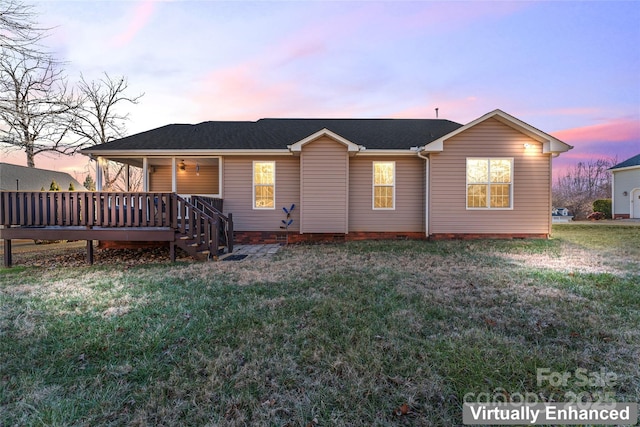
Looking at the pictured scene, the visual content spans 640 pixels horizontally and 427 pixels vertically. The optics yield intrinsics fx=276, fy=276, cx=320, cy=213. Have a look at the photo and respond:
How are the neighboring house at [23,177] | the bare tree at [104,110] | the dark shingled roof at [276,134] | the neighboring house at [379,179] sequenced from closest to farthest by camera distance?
Result: the neighboring house at [379,179], the dark shingled roof at [276,134], the bare tree at [104,110], the neighboring house at [23,177]

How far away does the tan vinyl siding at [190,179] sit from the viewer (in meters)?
11.2

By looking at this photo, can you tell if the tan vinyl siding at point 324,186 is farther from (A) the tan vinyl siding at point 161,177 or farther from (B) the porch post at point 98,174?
(B) the porch post at point 98,174

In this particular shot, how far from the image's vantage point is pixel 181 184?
37.2 feet

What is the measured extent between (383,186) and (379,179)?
30 centimetres

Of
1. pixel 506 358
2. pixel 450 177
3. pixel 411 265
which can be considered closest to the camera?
pixel 506 358

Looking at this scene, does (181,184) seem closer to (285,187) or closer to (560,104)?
(285,187)

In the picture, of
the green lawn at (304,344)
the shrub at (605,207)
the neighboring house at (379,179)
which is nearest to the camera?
the green lawn at (304,344)

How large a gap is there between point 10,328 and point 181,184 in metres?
8.90

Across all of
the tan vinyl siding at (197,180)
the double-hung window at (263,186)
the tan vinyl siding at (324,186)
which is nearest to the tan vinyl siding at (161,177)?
the tan vinyl siding at (197,180)

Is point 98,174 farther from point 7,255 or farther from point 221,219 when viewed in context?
point 221,219

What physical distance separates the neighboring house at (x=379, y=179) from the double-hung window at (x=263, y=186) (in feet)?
0.12

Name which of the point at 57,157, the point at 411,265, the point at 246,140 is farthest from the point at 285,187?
the point at 57,157

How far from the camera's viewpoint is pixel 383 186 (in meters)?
10.1

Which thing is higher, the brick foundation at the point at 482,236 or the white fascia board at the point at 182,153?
the white fascia board at the point at 182,153
